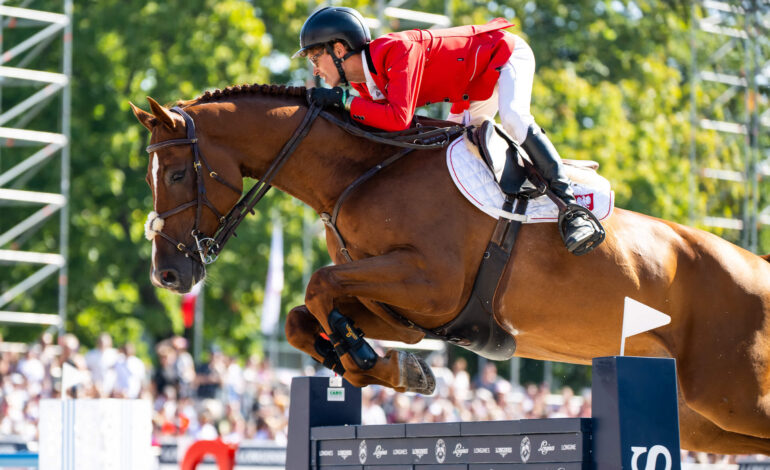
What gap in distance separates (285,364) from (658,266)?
100ft

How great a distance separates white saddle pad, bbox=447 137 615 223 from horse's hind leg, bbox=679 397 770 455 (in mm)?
1436

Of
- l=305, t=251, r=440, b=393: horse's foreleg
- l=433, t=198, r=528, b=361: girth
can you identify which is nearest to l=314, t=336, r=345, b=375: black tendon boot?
l=305, t=251, r=440, b=393: horse's foreleg

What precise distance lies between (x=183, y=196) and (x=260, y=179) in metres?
0.42

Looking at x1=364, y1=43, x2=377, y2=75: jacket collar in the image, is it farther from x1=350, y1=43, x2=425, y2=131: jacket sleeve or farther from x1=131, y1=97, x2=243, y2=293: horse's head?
x1=131, y1=97, x2=243, y2=293: horse's head

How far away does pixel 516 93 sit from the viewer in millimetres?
5680

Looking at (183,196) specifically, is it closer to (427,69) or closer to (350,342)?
(350,342)

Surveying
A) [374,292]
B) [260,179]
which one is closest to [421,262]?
[374,292]

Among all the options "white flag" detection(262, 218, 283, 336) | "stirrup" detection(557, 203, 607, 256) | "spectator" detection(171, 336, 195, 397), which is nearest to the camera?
"stirrup" detection(557, 203, 607, 256)

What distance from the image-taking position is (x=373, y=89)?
564cm

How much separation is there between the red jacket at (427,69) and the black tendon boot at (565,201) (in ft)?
1.34

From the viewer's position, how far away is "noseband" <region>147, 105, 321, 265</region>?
5406 millimetres

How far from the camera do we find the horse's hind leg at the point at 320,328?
18.3ft

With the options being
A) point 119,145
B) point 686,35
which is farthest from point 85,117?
point 686,35

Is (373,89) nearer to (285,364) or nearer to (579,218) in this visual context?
(579,218)
